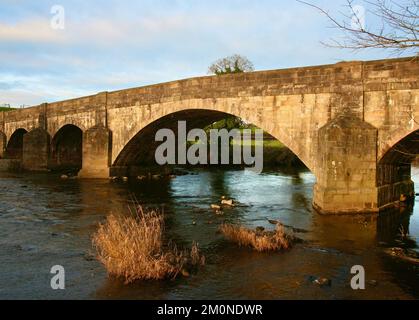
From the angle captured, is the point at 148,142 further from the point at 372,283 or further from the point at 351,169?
the point at 372,283

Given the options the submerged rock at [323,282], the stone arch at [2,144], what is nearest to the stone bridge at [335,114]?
the submerged rock at [323,282]

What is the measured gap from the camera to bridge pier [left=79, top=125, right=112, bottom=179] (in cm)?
2488

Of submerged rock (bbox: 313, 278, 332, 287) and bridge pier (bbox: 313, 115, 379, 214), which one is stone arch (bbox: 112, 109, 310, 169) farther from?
submerged rock (bbox: 313, 278, 332, 287)

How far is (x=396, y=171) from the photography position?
15.0 m

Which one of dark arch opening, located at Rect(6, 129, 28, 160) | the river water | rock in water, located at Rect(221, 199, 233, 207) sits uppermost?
dark arch opening, located at Rect(6, 129, 28, 160)

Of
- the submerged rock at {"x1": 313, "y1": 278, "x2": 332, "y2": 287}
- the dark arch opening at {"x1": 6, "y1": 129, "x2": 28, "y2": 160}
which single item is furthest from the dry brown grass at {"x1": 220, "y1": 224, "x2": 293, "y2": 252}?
the dark arch opening at {"x1": 6, "y1": 129, "x2": 28, "y2": 160}

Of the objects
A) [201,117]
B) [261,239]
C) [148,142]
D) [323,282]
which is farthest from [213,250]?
[148,142]

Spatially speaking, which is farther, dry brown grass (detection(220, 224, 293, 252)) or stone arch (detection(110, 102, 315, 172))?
stone arch (detection(110, 102, 315, 172))

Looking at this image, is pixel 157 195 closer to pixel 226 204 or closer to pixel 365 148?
pixel 226 204

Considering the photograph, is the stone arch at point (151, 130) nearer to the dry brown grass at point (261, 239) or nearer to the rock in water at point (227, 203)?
the rock in water at point (227, 203)

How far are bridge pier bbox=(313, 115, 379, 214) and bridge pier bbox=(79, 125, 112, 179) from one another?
15230 mm

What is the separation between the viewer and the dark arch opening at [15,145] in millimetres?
39125

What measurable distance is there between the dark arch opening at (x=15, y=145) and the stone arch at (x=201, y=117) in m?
18.5

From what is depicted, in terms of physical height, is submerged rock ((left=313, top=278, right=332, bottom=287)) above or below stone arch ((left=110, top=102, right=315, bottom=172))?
below
